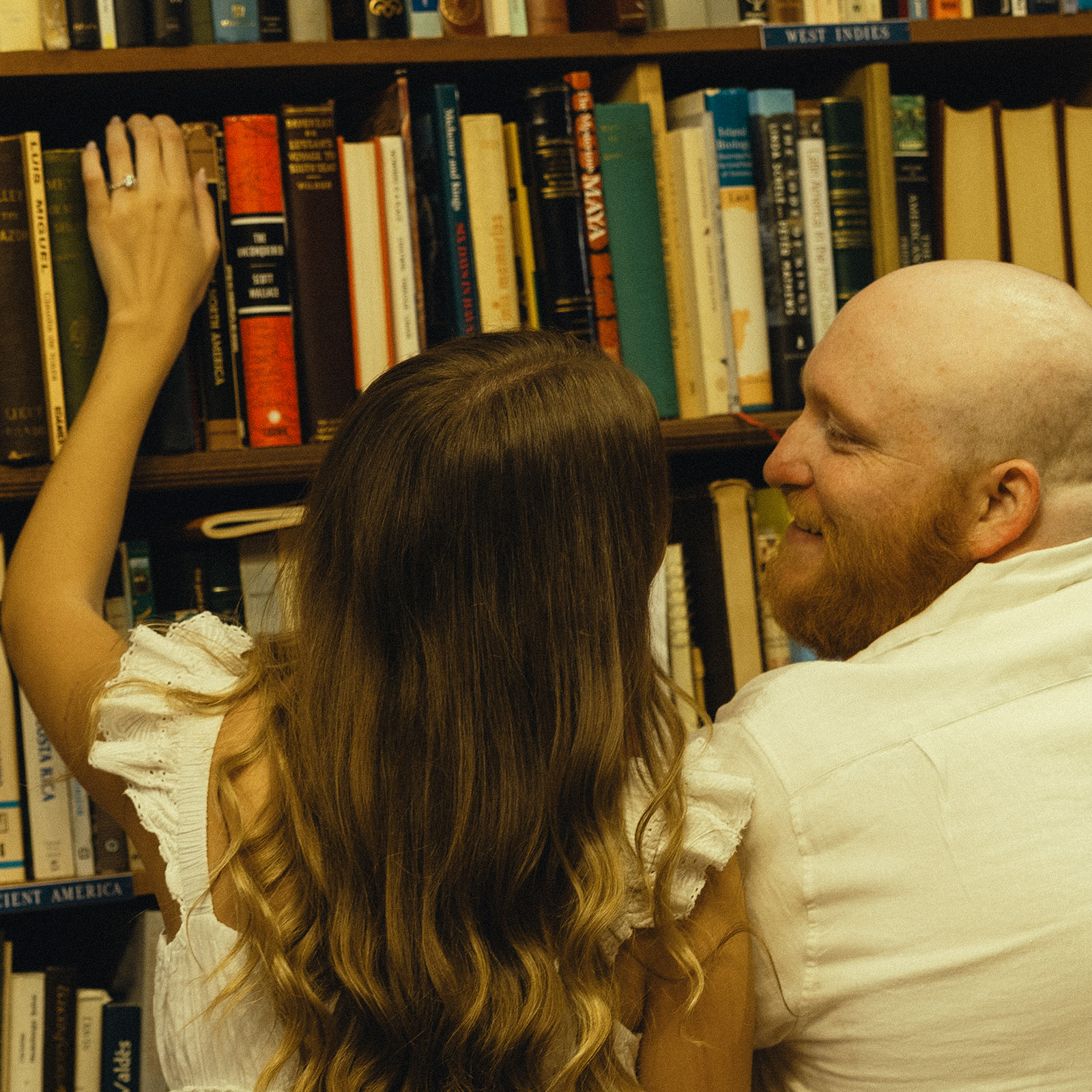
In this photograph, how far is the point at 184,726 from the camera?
834 mm

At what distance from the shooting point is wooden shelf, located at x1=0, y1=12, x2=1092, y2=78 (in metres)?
1.10

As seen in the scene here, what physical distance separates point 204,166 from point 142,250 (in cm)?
12

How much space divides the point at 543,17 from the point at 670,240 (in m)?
0.28

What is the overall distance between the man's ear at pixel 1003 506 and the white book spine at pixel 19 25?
3.36 feet

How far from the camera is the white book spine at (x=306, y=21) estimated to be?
1.17m

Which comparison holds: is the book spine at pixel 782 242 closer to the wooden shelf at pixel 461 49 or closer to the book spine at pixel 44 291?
the wooden shelf at pixel 461 49

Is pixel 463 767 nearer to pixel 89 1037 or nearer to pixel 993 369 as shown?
pixel 993 369

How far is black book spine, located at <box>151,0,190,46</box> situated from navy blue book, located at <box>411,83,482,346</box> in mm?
254

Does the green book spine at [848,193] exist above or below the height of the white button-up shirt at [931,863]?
above

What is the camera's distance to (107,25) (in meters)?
1.11

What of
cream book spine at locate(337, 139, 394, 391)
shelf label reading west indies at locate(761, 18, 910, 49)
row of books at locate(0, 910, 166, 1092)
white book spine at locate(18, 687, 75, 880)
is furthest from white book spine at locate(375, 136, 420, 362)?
row of books at locate(0, 910, 166, 1092)

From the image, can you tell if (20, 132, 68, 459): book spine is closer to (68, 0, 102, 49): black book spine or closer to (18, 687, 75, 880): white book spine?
(68, 0, 102, 49): black book spine

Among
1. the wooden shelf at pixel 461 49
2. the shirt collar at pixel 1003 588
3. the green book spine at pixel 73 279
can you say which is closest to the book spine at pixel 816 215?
the wooden shelf at pixel 461 49

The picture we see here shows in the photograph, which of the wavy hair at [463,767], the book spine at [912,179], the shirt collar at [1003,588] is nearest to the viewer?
the wavy hair at [463,767]
